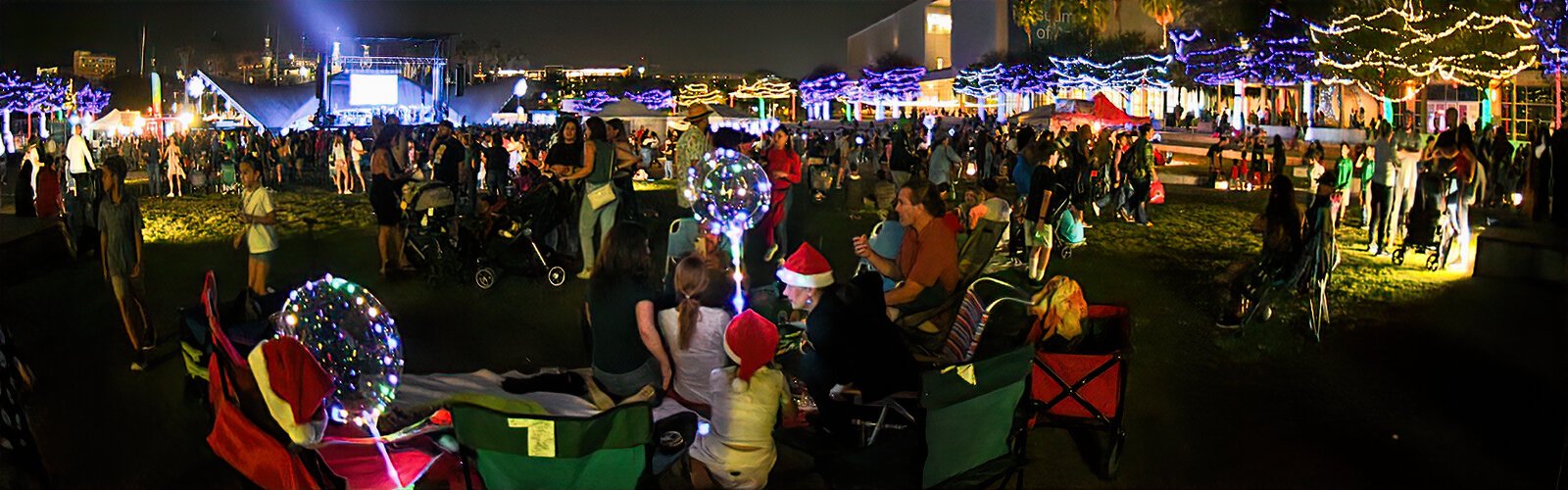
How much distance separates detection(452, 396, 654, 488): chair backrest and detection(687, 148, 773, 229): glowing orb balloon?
14.8 ft

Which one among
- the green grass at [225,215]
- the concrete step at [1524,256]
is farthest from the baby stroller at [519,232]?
the concrete step at [1524,256]

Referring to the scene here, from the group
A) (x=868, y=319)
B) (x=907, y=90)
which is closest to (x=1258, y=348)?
(x=868, y=319)

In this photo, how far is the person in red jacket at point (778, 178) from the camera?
1131 centimetres

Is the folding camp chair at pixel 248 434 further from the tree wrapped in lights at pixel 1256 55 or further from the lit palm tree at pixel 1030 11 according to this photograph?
the lit palm tree at pixel 1030 11

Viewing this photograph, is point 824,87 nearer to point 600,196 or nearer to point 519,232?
point 519,232

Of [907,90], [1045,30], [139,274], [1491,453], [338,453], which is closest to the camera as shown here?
[338,453]

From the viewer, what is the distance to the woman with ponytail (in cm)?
543

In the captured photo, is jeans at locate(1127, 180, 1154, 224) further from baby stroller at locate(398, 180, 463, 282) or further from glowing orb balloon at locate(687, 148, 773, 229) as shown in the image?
glowing orb balloon at locate(687, 148, 773, 229)

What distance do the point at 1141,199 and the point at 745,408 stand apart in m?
13.4

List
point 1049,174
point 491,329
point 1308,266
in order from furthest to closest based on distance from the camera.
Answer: point 1049,174 → point 491,329 → point 1308,266

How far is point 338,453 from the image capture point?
452 centimetres

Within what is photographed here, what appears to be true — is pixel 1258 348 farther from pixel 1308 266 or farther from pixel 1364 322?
pixel 1364 322

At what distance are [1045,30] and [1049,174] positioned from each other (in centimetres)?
7916

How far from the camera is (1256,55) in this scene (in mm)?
45812
